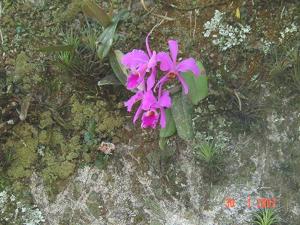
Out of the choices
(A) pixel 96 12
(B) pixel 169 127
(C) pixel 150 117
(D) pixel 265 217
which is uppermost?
(A) pixel 96 12

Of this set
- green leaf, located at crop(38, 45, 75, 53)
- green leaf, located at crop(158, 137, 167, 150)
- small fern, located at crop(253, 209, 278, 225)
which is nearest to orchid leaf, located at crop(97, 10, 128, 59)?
green leaf, located at crop(38, 45, 75, 53)

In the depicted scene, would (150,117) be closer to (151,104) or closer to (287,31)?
(151,104)

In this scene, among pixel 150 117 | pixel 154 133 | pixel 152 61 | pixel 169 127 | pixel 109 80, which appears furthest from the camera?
pixel 154 133

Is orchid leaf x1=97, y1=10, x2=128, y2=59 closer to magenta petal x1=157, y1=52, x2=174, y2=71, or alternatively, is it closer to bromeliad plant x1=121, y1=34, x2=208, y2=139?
bromeliad plant x1=121, y1=34, x2=208, y2=139

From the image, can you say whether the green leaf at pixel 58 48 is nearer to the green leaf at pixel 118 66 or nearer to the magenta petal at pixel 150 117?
the green leaf at pixel 118 66

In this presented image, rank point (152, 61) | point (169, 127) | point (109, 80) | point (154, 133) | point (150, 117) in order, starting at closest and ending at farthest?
point (152, 61) < point (150, 117) < point (169, 127) < point (109, 80) < point (154, 133)

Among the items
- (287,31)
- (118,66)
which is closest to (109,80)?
(118,66)

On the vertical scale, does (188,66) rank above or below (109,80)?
above

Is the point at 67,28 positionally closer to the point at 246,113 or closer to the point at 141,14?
the point at 141,14
